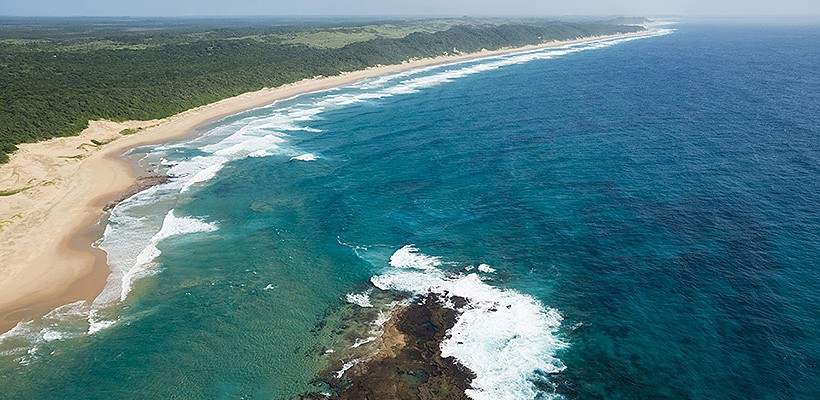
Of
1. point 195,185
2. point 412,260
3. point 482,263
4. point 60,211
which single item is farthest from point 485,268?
point 60,211

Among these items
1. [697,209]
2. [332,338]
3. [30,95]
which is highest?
[30,95]

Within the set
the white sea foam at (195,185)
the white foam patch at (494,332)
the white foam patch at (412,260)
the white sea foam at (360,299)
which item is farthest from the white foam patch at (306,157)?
the white sea foam at (360,299)

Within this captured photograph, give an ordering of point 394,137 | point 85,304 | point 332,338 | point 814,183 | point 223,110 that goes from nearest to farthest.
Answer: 1. point 332,338
2. point 85,304
3. point 814,183
4. point 394,137
5. point 223,110

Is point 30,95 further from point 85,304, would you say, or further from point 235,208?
point 85,304

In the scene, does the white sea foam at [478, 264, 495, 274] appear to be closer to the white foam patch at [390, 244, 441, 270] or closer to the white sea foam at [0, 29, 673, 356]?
the white sea foam at [0, 29, 673, 356]

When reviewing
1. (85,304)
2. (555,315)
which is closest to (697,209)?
(555,315)

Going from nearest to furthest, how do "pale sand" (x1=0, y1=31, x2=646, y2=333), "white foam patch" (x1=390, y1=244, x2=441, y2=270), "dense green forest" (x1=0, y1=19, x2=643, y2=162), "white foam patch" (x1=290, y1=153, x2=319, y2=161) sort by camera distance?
1. "pale sand" (x1=0, y1=31, x2=646, y2=333)
2. "white foam patch" (x1=390, y1=244, x2=441, y2=270)
3. "white foam patch" (x1=290, y1=153, x2=319, y2=161)
4. "dense green forest" (x1=0, y1=19, x2=643, y2=162)

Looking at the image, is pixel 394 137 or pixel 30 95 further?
pixel 30 95

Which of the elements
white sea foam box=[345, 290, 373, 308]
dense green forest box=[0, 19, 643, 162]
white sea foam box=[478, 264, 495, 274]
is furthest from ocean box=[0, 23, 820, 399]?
dense green forest box=[0, 19, 643, 162]
